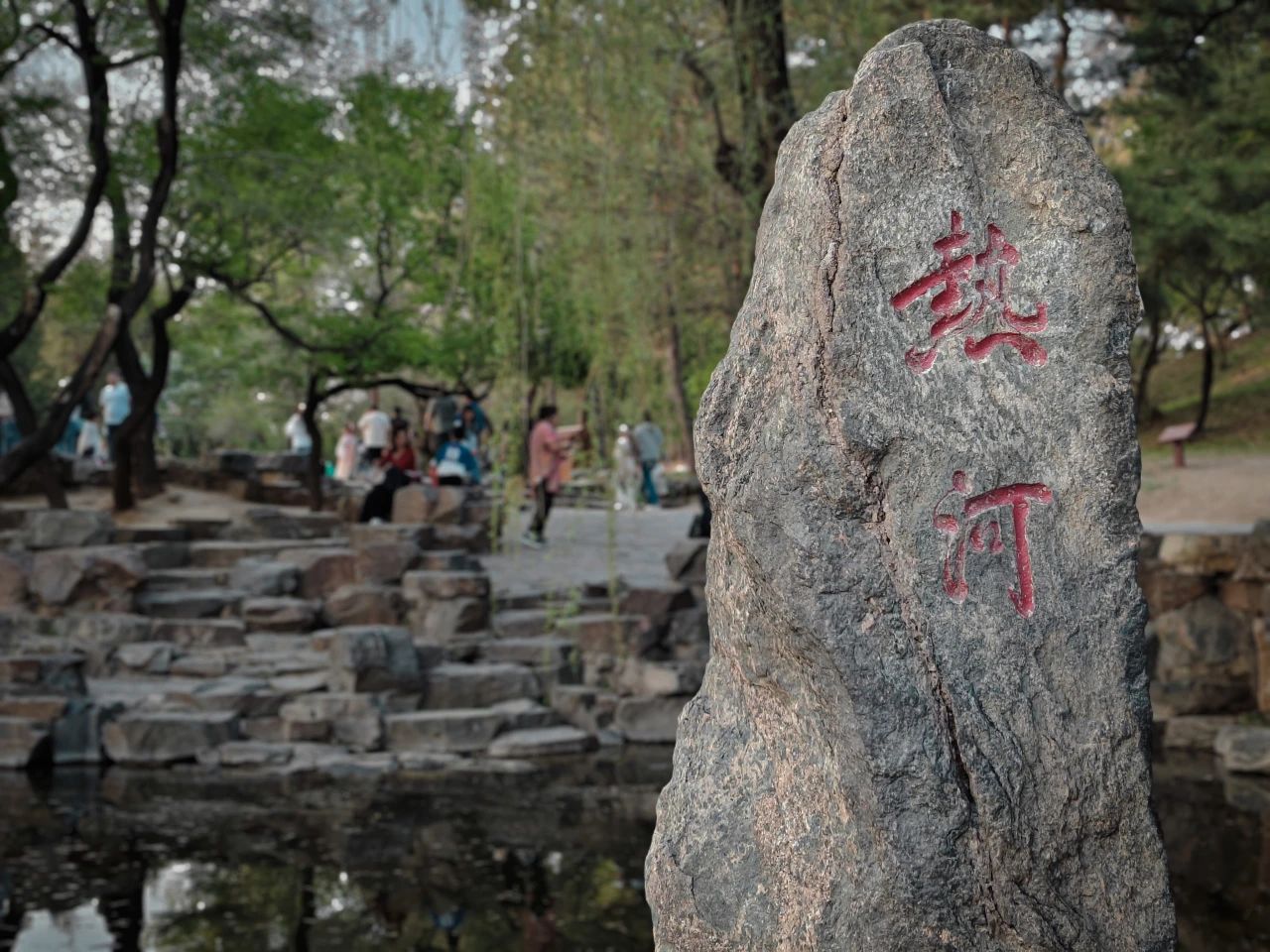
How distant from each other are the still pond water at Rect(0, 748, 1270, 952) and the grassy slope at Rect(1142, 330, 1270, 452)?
472 inches

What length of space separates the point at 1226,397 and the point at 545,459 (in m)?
13.8

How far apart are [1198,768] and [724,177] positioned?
4.56 m

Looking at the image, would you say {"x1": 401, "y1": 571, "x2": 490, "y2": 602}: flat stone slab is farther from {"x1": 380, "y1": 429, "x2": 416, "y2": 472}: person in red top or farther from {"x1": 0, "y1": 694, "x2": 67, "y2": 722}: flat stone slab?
{"x1": 0, "y1": 694, "x2": 67, "y2": 722}: flat stone slab

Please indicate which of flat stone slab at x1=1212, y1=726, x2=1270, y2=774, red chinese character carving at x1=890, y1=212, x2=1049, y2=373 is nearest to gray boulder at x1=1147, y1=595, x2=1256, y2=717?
flat stone slab at x1=1212, y1=726, x2=1270, y2=774

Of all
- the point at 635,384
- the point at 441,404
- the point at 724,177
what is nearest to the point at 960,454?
the point at 635,384

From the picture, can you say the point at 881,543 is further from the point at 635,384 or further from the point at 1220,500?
the point at 1220,500

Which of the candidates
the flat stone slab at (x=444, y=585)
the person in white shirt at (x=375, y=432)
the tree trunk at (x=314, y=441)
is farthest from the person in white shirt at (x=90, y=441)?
the flat stone slab at (x=444, y=585)

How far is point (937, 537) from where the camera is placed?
9.69ft

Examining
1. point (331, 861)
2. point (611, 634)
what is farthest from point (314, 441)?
point (331, 861)

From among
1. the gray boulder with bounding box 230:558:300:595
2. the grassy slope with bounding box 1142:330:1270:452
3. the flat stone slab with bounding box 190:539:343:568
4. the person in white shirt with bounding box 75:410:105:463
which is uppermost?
the grassy slope with bounding box 1142:330:1270:452

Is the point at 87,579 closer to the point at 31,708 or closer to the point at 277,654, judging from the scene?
the point at 277,654

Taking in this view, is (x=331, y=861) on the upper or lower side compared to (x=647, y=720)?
lower

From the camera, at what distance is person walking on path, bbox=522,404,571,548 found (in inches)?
510

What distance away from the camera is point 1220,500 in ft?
49.5
